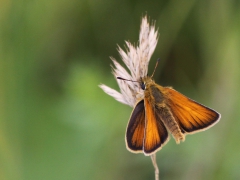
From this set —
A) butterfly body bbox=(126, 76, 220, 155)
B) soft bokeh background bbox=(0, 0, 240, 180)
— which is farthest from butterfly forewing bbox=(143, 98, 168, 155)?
soft bokeh background bbox=(0, 0, 240, 180)

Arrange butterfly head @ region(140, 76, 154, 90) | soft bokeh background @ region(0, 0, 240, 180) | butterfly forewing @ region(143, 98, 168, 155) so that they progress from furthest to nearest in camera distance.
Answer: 1. soft bokeh background @ region(0, 0, 240, 180)
2. butterfly head @ region(140, 76, 154, 90)
3. butterfly forewing @ region(143, 98, 168, 155)

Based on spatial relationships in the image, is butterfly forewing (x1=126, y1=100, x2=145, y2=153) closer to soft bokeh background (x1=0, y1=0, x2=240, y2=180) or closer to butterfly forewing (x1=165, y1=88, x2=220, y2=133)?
butterfly forewing (x1=165, y1=88, x2=220, y2=133)

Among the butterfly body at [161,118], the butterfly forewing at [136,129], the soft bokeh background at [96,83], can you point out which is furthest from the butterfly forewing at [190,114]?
the soft bokeh background at [96,83]

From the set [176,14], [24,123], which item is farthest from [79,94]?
[176,14]

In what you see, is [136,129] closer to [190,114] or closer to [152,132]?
[152,132]

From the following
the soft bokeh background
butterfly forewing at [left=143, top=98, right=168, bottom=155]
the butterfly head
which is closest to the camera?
butterfly forewing at [left=143, top=98, right=168, bottom=155]

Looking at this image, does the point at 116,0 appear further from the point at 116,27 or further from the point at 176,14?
the point at 176,14

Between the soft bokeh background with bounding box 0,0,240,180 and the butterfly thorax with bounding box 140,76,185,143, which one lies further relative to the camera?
the soft bokeh background with bounding box 0,0,240,180

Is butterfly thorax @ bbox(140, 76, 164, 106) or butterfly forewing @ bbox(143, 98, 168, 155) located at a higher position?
butterfly thorax @ bbox(140, 76, 164, 106)
